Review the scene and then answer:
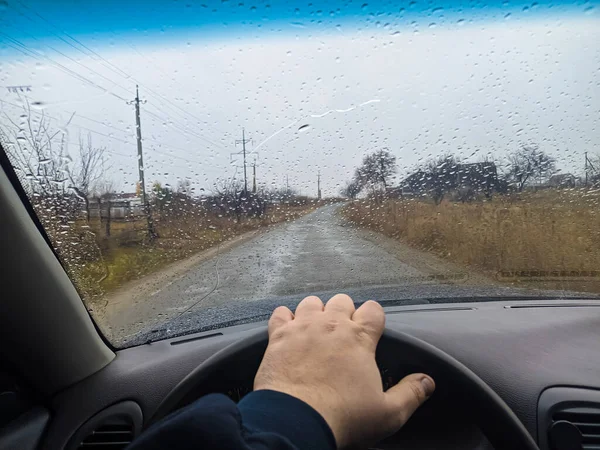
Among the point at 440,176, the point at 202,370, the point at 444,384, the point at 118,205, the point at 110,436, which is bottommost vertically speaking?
the point at 110,436

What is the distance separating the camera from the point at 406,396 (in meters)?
2.34

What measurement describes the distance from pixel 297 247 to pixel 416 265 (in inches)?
45.1

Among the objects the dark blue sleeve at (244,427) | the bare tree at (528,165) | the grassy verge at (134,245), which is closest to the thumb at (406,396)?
the dark blue sleeve at (244,427)

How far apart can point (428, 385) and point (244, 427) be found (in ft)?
3.98

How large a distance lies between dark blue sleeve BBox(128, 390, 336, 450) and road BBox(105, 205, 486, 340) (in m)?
2.39

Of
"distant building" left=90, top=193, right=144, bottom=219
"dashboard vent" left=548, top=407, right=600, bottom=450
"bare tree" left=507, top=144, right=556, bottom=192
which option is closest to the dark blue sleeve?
"dashboard vent" left=548, top=407, right=600, bottom=450

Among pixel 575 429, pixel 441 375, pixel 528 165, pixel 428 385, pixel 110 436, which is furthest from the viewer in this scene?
pixel 528 165

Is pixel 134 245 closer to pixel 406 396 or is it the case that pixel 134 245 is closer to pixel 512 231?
pixel 406 396

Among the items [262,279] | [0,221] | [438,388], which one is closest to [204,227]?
[262,279]

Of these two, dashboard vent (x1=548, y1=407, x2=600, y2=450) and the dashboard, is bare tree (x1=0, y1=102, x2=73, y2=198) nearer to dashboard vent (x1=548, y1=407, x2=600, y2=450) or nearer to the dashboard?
the dashboard

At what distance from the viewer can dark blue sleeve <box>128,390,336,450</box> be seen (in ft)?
4.85

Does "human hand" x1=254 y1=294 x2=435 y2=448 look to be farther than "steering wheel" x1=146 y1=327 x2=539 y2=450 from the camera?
No

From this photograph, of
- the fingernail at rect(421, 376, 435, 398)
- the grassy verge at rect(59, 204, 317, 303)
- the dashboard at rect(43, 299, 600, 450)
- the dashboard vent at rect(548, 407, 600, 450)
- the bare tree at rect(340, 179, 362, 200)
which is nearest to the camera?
the fingernail at rect(421, 376, 435, 398)

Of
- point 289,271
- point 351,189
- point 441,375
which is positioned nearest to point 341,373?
point 441,375
